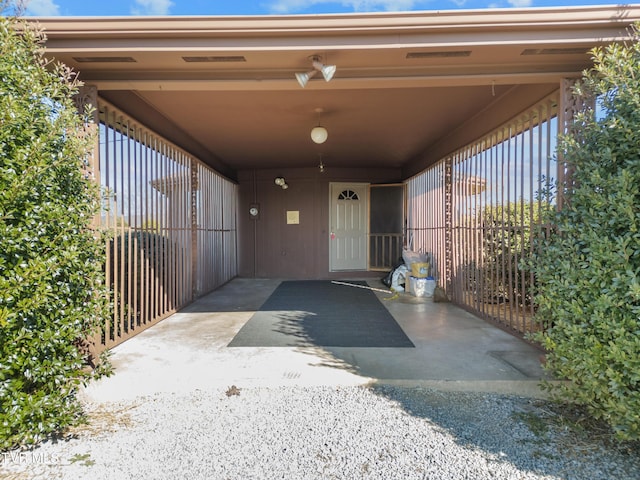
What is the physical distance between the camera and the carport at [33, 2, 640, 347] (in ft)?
8.40

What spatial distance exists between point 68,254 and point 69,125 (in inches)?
30.6

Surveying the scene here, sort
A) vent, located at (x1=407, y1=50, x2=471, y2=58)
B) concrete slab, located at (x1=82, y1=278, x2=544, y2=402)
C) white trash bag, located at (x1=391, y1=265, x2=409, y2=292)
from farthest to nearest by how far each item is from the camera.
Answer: white trash bag, located at (x1=391, y1=265, x2=409, y2=292) < vent, located at (x1=407, y1=50, x2=471, y2=58) < concrete slab, located at (x1=82, y1=278, x2=544, y2=402)

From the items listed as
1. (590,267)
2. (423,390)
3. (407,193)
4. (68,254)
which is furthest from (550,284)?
(407,193)

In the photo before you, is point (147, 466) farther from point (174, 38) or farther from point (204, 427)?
point (174, 38)

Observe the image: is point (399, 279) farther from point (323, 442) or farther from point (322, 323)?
point (323, 442)

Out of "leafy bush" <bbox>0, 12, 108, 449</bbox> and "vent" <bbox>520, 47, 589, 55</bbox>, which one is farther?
"vent" <bbox>520, 47, 589, 55</bbox>

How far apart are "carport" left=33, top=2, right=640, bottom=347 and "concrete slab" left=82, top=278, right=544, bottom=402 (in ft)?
1.46

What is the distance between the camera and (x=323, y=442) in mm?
1985

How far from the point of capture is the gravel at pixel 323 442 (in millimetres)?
1757

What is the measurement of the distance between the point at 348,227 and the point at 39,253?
697 cm

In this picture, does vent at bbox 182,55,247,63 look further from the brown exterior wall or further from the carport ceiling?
the brown exterior wall

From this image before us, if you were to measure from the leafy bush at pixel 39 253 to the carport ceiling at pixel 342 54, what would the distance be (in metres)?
0.75

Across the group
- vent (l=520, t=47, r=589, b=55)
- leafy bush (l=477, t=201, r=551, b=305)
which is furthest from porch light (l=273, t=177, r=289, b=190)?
vent (l=520, t=47, r=589, b=55)

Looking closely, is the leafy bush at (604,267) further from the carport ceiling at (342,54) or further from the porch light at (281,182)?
the porch light at (281,182)
